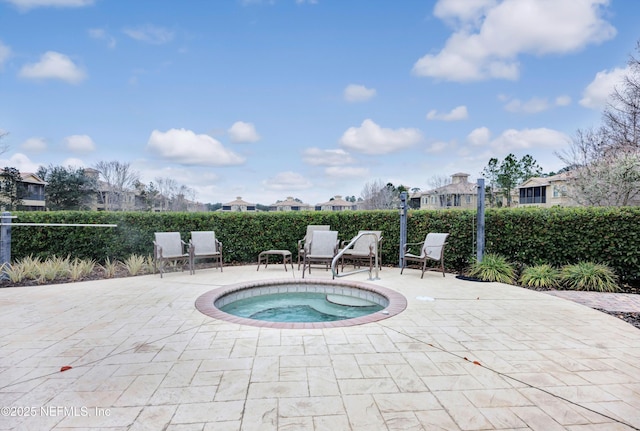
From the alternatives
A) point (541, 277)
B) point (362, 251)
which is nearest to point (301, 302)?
point (362, 251)

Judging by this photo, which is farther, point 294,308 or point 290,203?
point 290,203

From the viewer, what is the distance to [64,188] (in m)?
30.7

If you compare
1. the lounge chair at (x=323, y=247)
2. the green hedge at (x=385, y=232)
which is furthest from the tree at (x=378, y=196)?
the lounge chair at (x=323, y=247)

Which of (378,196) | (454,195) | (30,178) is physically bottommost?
(378,196)

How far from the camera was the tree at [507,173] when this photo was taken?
4208 cm

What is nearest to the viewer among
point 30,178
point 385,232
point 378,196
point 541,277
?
point 541,277

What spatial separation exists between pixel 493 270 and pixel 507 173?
40548mm

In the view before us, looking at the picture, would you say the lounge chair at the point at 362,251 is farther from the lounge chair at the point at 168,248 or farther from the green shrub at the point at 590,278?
the green shrub at the point at 590,278

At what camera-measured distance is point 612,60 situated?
13.7 m

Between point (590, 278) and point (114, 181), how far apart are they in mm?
40267

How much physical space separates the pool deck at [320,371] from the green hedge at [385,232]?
3.15 meters

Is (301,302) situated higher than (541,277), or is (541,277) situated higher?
(541,277)

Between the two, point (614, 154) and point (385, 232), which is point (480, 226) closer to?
point (385, 232)

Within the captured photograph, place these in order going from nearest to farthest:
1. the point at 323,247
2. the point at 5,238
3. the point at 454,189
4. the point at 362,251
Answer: the point at 5,238 < the point at 323,247 < the point at 362,251 < the point at 454,189
